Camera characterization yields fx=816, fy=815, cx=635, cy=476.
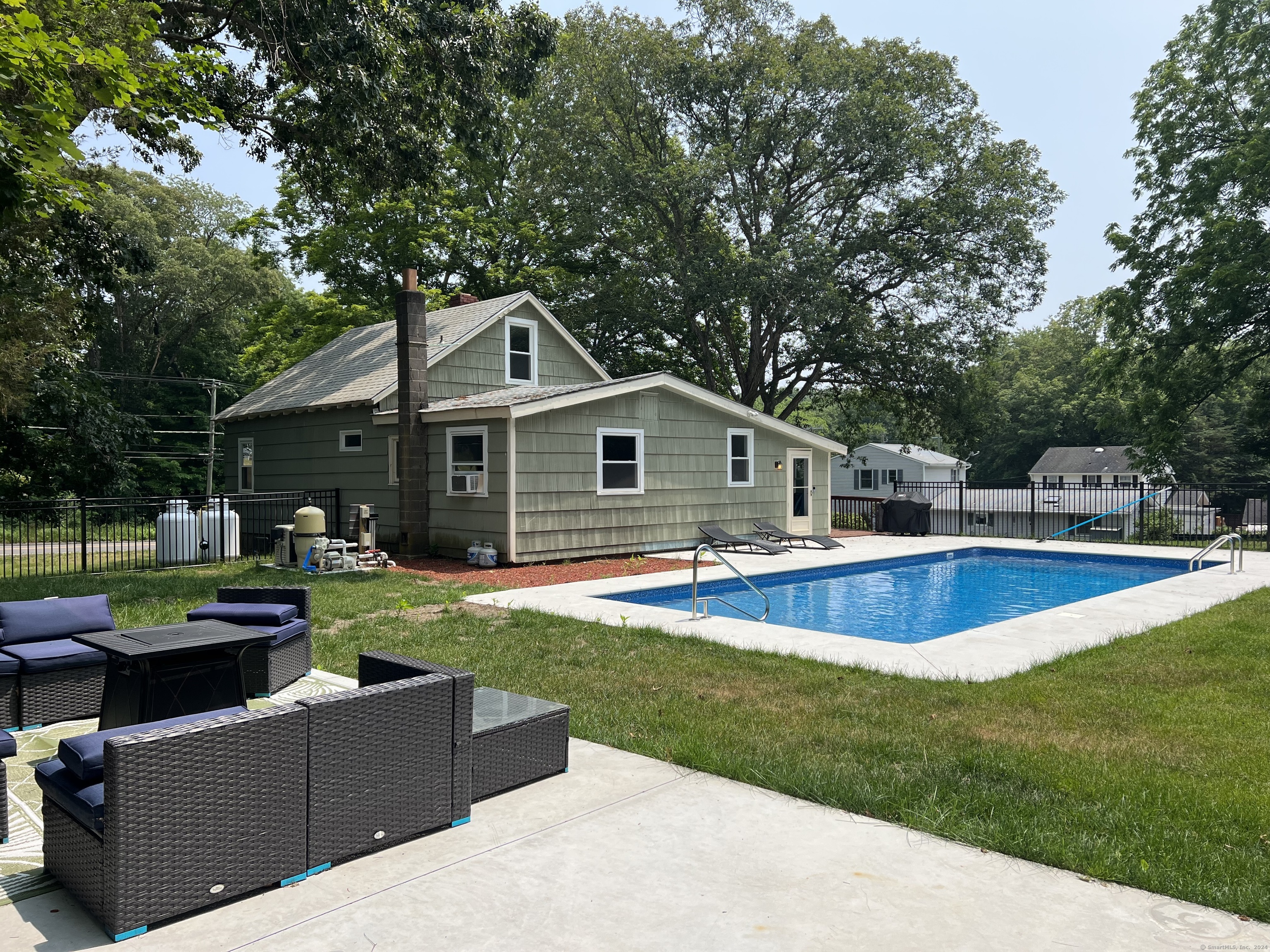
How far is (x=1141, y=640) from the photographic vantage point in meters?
7.52

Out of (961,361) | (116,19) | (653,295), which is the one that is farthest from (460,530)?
(961,361)

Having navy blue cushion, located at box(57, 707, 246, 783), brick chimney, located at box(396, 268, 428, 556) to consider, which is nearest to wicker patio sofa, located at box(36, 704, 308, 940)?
navy blue cushion, located at box(57, 707, 246, 783)

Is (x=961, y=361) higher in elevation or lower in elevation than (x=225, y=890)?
higher

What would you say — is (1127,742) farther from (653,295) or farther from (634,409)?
(653,295)

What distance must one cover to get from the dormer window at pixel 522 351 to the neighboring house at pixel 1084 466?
3812 cm

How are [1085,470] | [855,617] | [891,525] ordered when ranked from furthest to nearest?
1. [1085,470]
2. [891,525]
3. [855,617]

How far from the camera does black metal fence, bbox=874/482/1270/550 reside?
68.5 feet

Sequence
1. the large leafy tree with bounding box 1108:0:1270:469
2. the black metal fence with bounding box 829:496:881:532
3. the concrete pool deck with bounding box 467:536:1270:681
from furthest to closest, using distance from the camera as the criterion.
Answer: the black metal fence with bounding box 829:496:881:532 < the large leafy tree with bounding box 1108:0:1270:469 < the concrete pool deck with bounding box 467:536:1270:681

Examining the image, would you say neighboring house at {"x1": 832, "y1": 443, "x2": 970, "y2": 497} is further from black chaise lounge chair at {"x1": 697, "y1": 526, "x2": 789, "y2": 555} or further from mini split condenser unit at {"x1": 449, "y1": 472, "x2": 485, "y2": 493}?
mini split condenser unit at {"x1": 449, "y1": 472, "x2": 485, "y2": 493}

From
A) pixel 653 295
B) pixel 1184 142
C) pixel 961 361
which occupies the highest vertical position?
pixel 1184 142

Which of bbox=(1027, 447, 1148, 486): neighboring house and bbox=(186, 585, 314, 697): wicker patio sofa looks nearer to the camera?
bbox=(186, 585, 314, 697): wicker patio sofa

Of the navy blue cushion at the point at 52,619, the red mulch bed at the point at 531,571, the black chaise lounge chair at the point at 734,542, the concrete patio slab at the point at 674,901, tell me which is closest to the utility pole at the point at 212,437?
the red mulch bed at the point at 531,571

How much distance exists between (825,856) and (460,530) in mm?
12045

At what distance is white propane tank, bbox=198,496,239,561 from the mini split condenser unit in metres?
4.03
